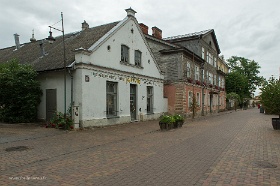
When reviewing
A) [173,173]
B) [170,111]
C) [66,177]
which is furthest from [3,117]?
[170,111]

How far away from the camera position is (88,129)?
14.1m

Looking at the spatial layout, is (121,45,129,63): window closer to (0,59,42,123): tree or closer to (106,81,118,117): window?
(106,81,118,117): window

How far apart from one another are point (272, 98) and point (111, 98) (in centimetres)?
983

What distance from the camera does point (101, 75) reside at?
15594 millimetres

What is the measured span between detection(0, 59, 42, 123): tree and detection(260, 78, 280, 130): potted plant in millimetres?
13757

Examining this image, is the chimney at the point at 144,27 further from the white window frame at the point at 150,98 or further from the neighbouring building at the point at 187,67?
the white window frame at the point at 150,98

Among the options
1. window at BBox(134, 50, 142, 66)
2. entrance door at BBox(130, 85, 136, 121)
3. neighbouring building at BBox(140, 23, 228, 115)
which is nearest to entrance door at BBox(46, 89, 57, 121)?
entrance door at BBox(130, 85, 136, 121)

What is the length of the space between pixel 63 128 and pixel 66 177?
832cm

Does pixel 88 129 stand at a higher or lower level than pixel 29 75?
lower

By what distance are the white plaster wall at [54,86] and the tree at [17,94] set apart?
648 mm

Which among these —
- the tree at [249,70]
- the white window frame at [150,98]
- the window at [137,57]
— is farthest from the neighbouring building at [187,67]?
the tree at [249,70]

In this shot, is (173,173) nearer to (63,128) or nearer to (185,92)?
(63,128)

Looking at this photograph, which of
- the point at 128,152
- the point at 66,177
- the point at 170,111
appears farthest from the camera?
the point at 170,111

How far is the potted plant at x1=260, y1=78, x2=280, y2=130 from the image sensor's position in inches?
577
